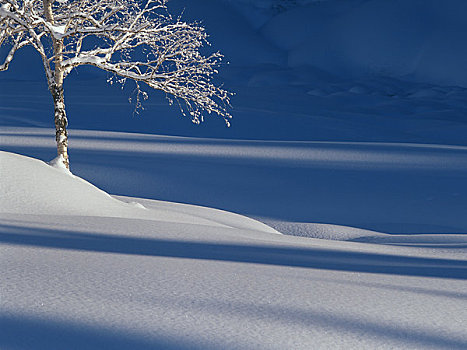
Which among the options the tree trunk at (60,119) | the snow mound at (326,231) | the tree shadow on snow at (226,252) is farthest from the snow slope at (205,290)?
the snow mound at (326,231)

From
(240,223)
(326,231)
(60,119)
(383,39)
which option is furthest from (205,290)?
(383,39)

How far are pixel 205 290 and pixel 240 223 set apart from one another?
471cm

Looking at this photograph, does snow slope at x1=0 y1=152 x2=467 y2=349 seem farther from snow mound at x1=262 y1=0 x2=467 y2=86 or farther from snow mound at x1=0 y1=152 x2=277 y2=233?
snow mound at x1=262 y1=0 x2=467 y2=86

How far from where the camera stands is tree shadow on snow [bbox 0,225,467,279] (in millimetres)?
4250

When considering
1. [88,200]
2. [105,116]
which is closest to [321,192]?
[88,200]

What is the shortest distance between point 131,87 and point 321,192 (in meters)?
20.1

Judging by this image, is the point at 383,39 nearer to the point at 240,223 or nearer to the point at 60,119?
the point at 240,223

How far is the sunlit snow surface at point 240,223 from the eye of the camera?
9.18 feet

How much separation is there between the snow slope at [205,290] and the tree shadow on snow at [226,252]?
0.01 m

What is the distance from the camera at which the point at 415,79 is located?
112 ft

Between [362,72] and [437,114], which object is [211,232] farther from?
[362,72]

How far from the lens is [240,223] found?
26.3ft

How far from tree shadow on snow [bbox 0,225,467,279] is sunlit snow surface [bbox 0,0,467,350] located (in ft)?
0.08

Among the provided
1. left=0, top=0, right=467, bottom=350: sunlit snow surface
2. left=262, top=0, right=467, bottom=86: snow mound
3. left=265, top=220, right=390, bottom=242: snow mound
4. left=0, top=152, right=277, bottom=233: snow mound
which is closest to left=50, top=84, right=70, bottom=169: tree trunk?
left=0, top=152, right=277, bottom=233: snow mound
